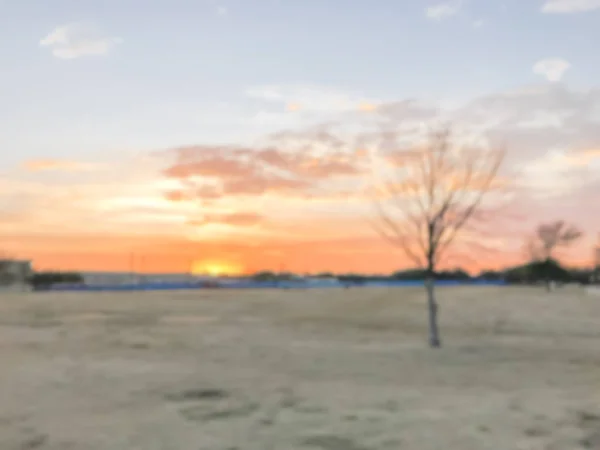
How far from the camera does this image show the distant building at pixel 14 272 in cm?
9207

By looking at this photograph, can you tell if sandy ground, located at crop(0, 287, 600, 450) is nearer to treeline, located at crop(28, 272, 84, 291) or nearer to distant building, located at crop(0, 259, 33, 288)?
distant building, located at crop(0, 259, 33, 288)

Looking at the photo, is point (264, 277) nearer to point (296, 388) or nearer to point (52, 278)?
point (52, 278)

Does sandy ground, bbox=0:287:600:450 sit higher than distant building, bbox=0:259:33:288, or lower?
lower

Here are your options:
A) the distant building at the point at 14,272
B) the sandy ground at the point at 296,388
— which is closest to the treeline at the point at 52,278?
the distant building at the point at 14,272

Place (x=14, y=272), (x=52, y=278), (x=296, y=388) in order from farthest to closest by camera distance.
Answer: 1. (x=52, y=278)
2. (x=14, y=272)
3. (x=296, y=388)

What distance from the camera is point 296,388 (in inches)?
534

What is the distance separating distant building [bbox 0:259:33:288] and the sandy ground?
6790 centimetres

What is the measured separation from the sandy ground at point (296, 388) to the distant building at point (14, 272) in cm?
6790

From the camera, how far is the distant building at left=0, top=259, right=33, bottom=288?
302 feet

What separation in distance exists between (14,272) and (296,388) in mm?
90224

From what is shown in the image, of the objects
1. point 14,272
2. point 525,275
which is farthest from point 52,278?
point 525,275

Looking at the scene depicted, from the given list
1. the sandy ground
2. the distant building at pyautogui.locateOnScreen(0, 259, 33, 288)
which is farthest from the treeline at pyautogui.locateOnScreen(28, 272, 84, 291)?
the sandy ground

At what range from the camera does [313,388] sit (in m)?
13.5

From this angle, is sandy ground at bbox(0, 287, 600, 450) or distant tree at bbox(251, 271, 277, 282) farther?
distant tree at bbox(251, 271, 277, 282)
